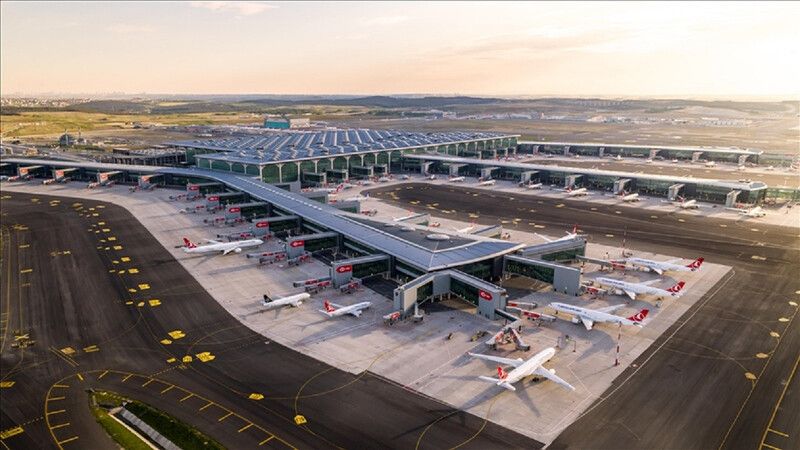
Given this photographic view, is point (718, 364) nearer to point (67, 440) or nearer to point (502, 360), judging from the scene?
point (502, 360)

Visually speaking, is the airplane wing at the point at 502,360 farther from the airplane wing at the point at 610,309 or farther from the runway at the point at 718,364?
the airplane wing at the point at 610,309

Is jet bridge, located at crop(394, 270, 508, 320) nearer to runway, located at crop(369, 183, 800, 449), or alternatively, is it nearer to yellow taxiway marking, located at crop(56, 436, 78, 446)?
runway, located at crop(369, 183, 800, 449)

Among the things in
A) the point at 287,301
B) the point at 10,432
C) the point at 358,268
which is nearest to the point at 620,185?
the point at 358,268

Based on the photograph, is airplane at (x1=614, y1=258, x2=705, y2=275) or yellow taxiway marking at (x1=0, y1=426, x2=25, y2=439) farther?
airplane at (x1=614, y1=258, x2=705, y2=275)

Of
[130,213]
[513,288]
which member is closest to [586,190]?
[513,288]

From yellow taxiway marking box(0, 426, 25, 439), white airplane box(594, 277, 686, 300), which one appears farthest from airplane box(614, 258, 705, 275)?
yellow taxiway marking box(0, 426, 25, 439)

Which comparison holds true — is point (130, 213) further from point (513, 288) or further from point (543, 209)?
point (543, 209)

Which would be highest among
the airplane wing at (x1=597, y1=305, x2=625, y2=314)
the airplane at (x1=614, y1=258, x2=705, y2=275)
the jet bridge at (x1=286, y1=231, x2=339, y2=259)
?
the jet bridge at (x1=286, y1=231, x2=339, y2=259)
